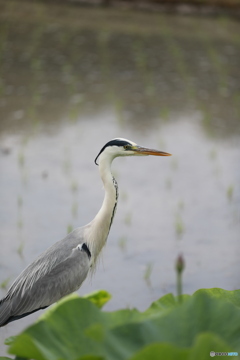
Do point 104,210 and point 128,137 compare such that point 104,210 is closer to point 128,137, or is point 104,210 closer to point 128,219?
point 128,219

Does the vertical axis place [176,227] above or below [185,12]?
below

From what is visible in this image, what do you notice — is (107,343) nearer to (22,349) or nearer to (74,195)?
(22,349)

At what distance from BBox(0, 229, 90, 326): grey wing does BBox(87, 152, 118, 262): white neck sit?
100mm

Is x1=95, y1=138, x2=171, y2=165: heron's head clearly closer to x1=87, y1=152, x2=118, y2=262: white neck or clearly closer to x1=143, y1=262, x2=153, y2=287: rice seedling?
x1=87, y1=152, x2=118, y2=262: white neck

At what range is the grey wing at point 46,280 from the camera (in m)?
3.66

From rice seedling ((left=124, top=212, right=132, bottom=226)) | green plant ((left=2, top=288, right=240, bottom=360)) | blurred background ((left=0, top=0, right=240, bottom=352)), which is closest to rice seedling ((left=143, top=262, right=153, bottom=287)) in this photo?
blurred background ((left=0, top=0, right=240, bottom=352))

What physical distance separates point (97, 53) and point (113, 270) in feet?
19.2

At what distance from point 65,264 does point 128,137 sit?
356cm

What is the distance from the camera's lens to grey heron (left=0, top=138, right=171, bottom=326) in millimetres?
3678

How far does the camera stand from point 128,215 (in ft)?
18.5

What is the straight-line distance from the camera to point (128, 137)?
7.15 metres

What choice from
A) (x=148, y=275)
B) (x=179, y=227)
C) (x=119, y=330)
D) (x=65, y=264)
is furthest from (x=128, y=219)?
(x=119, y=330)

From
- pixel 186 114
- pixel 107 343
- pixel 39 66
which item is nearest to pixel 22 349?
pixel 107 343

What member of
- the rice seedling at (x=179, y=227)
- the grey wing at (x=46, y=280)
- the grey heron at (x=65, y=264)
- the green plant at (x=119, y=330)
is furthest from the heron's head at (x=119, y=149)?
the green plant at (x=119, y=330)
